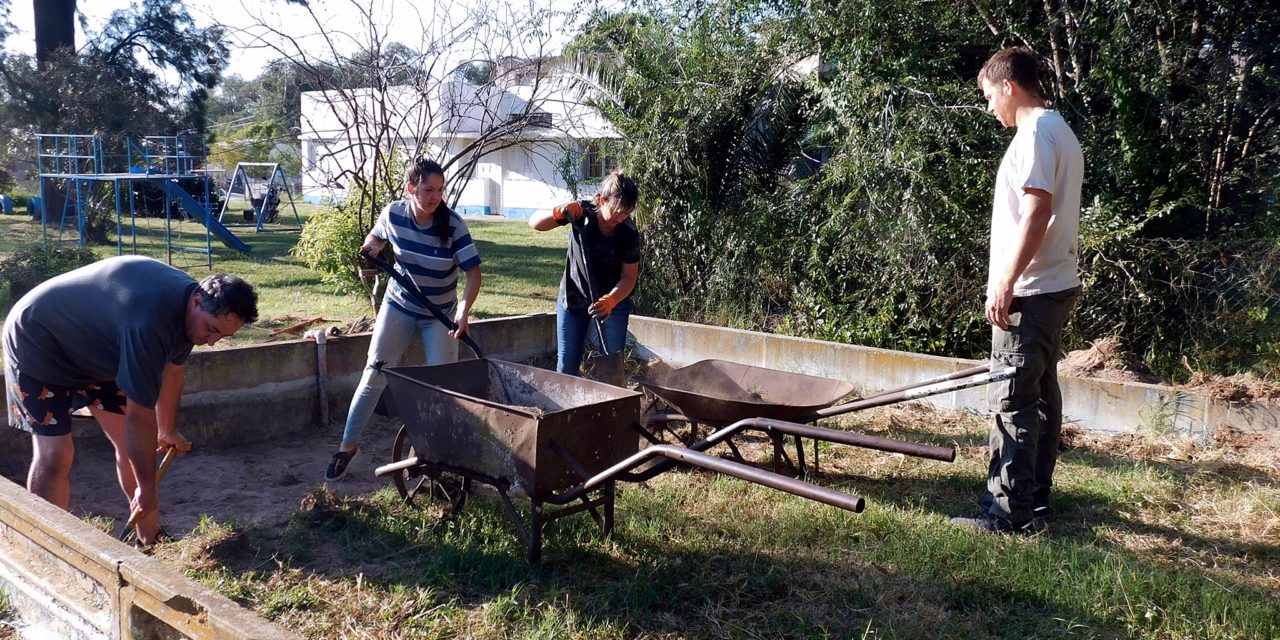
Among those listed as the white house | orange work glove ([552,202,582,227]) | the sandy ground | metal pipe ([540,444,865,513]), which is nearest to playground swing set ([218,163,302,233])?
the white house

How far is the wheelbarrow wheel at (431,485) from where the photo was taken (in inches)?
170

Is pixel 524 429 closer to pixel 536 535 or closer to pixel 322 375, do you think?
pixel 536 535

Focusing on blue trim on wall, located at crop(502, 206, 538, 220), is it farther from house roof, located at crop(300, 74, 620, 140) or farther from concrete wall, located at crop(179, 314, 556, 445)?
concrete wall, located at crop(179, 314, 556, 445)

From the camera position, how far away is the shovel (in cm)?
497

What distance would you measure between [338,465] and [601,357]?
58.6 inches

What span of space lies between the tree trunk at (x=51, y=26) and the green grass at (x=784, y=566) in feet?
65.7

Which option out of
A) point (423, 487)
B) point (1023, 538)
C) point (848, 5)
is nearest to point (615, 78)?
point (848, 5)

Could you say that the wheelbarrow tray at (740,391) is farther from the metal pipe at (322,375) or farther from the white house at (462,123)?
the white house at (462,123)

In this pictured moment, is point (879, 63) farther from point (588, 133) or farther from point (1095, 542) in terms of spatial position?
point (1095, 542)

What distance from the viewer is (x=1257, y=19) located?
5.93 m

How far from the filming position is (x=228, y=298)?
135 inches

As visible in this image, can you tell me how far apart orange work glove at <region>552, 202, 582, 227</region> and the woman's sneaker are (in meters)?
1.62

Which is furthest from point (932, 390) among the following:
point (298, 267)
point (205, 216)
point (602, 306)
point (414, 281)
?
point (205, 216)

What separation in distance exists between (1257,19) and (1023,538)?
13.5ft
